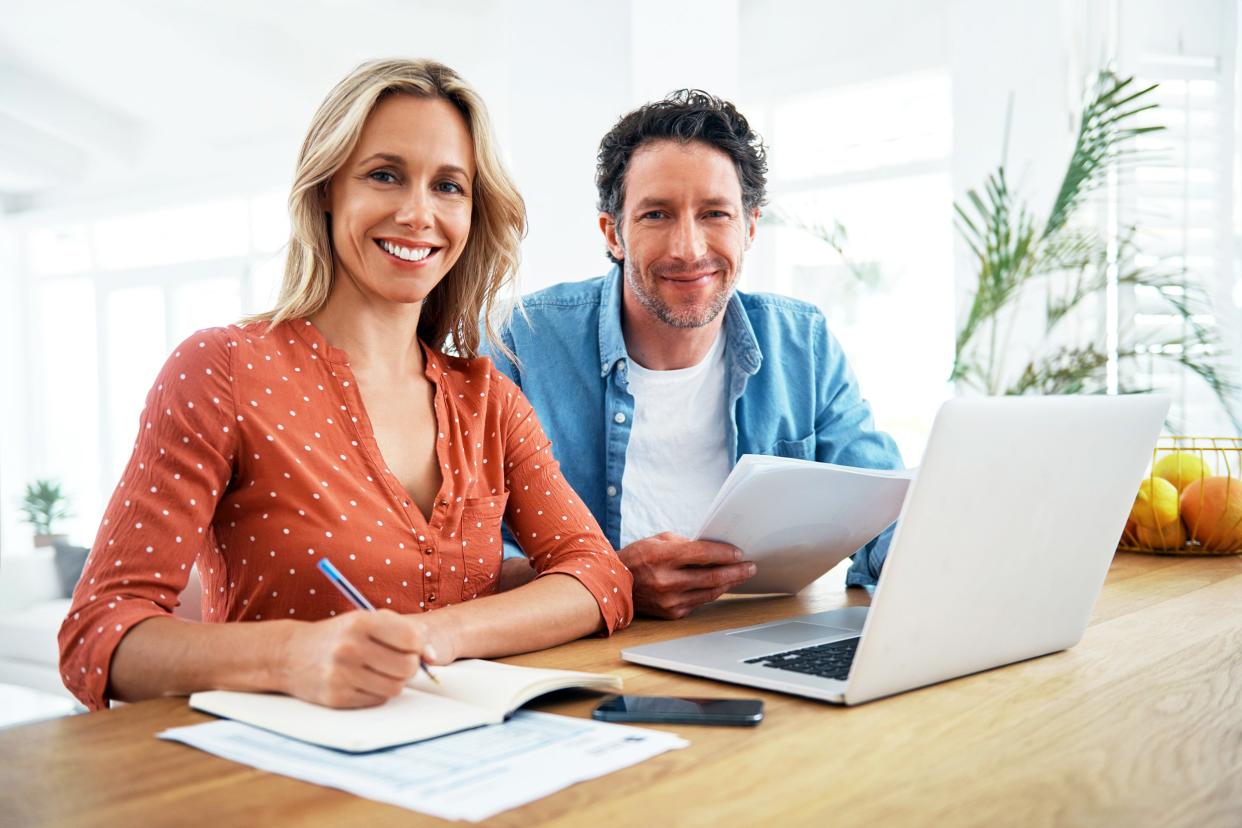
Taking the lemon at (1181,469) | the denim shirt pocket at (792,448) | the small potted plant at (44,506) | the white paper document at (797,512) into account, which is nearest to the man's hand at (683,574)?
the white paper document at (797,512)

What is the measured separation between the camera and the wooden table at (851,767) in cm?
72

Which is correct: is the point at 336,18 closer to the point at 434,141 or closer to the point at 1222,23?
the point at 1222,23

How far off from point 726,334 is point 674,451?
0.84 feet

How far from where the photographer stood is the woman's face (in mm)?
1433

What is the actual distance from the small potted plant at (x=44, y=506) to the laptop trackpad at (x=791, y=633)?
23.2 feet

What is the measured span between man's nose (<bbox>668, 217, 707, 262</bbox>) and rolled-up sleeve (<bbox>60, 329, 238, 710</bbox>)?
894mm

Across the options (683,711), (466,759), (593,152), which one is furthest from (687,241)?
(593,152)

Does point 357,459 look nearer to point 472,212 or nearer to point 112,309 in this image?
point 472,212

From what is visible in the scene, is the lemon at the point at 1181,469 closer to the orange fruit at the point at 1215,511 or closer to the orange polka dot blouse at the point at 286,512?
the orange fruit at the point at 1215,511

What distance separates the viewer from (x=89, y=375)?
9.16 meters

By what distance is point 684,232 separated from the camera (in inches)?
78.1

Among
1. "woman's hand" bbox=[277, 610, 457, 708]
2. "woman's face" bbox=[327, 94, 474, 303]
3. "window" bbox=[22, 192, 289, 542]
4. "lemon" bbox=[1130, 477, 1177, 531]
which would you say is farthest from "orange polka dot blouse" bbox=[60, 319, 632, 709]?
"window" bbox=[22, 192, 289, 542]

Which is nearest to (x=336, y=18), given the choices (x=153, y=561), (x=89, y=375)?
(x=89, y=375)

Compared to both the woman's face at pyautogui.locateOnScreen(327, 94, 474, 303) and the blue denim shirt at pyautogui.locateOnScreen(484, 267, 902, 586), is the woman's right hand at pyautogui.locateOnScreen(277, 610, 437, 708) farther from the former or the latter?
the blue denim shirt at pyautogui.locateOnScreen(484, 267, 902, 586)
